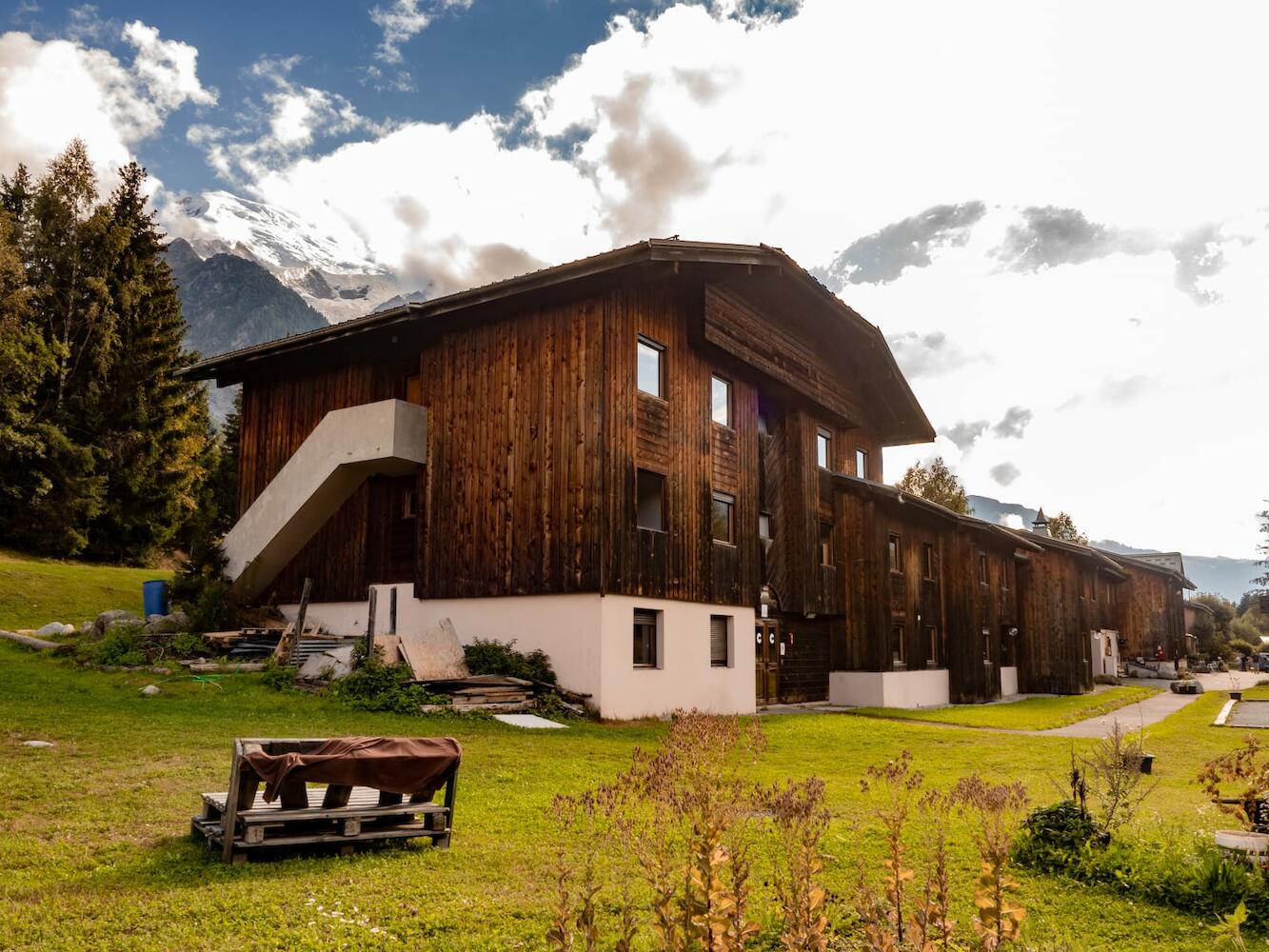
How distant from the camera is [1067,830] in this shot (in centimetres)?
809

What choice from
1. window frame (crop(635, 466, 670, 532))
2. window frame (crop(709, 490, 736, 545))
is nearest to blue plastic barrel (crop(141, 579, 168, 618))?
window frame (crop(635, 466, 670, 532))

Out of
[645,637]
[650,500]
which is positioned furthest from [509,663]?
[650,500]

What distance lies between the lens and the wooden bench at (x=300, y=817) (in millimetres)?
7145

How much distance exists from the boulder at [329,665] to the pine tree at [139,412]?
23032 millimetres

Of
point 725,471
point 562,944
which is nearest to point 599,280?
point 725,471

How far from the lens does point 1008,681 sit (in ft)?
123

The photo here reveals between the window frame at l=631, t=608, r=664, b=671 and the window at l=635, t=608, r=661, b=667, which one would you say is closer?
the window frame at l=631, t=608, r=664, b=671

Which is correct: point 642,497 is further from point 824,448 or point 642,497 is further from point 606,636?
point 824,448

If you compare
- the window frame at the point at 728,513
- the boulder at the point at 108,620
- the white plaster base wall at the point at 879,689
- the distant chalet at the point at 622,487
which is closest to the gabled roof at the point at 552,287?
the distant chalet at the point at 622,487

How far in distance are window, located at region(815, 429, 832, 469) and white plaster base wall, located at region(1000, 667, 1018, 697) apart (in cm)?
1295

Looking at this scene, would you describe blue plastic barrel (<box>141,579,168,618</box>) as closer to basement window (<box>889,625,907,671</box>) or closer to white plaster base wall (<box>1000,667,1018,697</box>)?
basement window (<box>889,625,907,671</box>)

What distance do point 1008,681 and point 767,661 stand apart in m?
16.3

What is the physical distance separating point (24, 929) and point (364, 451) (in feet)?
56.4

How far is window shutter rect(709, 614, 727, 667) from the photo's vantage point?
22.8 meters
